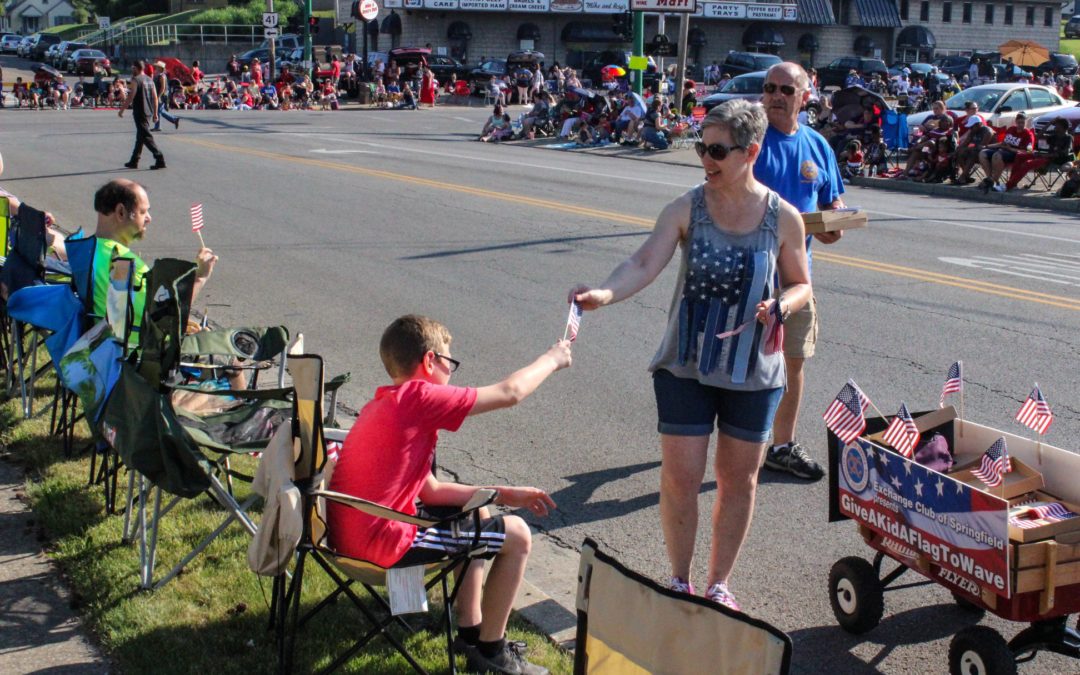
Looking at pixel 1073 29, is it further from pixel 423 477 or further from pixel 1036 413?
pixel 423 477

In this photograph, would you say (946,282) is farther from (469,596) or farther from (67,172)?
(67,172)

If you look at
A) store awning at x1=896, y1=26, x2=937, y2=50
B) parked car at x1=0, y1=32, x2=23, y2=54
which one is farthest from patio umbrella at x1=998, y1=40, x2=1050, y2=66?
parked car at x1=0, y1=32, x2=23, y2=54

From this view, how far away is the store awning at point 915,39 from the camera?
74062mm

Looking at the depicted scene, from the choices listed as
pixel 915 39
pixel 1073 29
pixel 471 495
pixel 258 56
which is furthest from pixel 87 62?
pixel 1073 29

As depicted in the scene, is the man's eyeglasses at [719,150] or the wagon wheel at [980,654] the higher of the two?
the man's eyeglasses at [719,150]

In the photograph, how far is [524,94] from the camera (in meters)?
47.1

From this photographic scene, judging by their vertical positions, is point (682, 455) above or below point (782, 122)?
below

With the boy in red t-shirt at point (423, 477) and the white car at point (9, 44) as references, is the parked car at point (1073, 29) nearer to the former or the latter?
the white car at point (9, 44)

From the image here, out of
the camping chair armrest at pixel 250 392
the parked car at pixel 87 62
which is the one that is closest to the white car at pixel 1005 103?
the camping chair armrest at pixel 250 392

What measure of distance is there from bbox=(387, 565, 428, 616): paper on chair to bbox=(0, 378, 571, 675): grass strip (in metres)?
0.38

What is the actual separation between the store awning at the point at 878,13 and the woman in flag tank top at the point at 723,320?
243 ft

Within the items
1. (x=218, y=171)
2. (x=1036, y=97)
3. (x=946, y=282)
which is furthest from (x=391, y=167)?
(x=1036, y=97)

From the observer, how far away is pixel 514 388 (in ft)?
12.0

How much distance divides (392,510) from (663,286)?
7.51m
